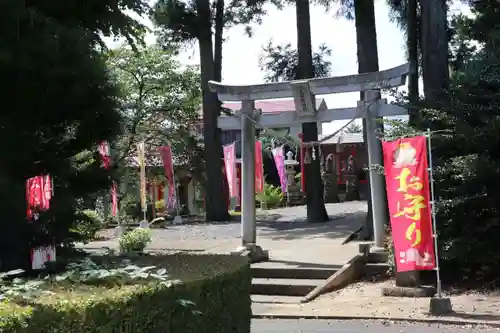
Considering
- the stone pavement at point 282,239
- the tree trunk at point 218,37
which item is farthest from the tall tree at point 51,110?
the tree trunk at point 218,37

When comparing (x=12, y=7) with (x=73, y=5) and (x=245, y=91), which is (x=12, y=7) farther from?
(x=245, y=91)

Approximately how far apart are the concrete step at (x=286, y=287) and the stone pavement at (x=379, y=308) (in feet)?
1.77

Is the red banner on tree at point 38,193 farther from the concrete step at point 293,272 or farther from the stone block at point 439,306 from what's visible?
the concrete step at point 293,272

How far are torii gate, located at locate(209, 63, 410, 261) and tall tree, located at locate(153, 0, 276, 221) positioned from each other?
9043 mm

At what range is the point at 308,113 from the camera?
13.1 metres

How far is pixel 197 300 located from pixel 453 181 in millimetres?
7755

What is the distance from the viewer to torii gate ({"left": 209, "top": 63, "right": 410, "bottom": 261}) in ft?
40.3

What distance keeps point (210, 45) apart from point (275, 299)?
13578 millimetres

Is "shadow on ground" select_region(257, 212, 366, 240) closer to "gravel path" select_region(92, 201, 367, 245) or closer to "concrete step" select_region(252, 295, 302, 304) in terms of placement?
"gravel path" select_region(92, 201, 367, 245)

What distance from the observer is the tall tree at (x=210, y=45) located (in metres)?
22.2

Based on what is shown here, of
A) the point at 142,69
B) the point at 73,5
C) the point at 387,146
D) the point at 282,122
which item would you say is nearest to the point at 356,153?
the point at 142,69

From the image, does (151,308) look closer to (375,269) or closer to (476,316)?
(476,316)

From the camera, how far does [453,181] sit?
11.0 meters

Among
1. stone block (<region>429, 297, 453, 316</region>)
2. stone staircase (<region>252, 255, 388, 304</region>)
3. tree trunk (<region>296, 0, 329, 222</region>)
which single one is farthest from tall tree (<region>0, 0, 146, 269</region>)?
tree trunk (<region>296, 0, 329, 222</region>)
